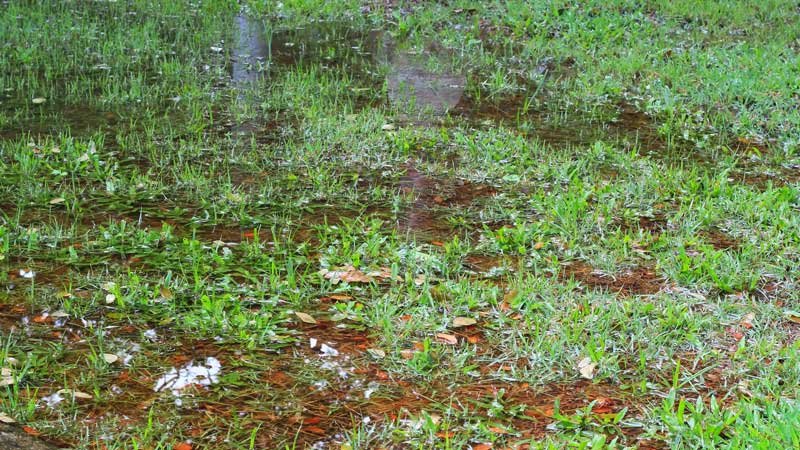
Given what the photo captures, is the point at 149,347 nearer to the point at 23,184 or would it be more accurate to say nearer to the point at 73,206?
the point at 73,206

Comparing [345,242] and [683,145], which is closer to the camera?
[345,242]

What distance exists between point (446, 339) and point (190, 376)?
43.5 inches

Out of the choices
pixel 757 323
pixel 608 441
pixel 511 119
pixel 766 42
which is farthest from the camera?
pixel 766 42

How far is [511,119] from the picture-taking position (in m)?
7.02

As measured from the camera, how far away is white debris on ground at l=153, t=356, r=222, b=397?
10.6ft

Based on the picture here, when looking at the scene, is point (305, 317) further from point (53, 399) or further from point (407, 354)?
point (53, 399)

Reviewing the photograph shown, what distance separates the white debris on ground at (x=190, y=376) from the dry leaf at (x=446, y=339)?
96cm

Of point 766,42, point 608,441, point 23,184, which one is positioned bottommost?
point 608,441

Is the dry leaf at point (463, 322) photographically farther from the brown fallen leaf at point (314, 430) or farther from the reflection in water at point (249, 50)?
the reflection in water at point (249, 50)

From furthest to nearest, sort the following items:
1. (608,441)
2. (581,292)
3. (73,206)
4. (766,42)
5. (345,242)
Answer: (766,42)
(73,206)
(345,242)
(581,292)
(608,441)

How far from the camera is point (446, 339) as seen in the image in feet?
12.0

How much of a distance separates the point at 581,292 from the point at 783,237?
1.39 metres

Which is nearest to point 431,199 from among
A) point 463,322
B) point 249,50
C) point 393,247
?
point 393,247

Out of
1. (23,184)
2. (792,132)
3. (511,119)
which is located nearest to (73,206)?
(23,184)
